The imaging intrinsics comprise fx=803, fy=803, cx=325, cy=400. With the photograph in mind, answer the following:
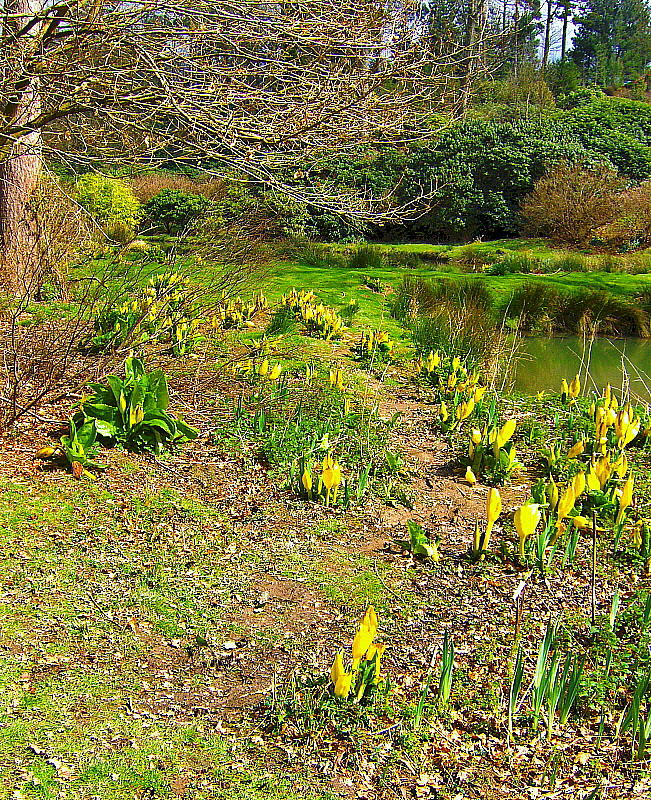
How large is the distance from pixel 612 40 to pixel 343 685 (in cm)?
6034

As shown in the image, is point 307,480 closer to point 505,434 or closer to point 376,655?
point 505,434

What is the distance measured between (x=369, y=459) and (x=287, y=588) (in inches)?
59.3

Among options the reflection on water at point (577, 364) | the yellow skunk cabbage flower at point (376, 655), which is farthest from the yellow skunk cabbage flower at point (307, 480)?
the reflection on water at point (577, 364)

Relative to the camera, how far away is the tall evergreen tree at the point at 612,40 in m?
48.9

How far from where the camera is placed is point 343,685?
251 centimetres

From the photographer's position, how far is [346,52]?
5.16 metres

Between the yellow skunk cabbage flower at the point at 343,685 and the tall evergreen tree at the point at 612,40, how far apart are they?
173 feet

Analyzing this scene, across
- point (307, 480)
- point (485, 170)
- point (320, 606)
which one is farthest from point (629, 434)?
point (485, 170)

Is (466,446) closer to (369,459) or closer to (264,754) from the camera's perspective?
(369,459)

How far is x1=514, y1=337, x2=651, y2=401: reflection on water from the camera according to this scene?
8.44m

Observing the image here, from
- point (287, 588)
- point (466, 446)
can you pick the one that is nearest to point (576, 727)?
point (287, 588)

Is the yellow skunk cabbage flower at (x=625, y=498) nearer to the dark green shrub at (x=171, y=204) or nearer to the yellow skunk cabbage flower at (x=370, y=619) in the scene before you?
the yellow skunk cabbage flower at (x=370, y=619)

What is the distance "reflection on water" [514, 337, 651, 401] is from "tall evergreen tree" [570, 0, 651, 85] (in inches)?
1727

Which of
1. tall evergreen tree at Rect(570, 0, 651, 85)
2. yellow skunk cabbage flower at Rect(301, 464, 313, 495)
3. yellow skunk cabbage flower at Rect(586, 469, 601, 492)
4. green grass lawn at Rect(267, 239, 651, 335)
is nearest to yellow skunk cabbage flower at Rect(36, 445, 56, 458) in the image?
yellow skunk cabbage flower at Rect(301, 464, 313, 495)
